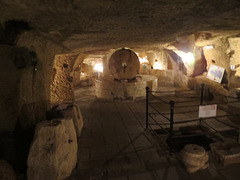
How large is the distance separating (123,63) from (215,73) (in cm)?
424

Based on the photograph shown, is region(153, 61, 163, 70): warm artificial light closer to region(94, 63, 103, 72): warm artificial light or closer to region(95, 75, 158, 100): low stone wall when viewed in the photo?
region(94, 63, 103, 72): warm artificial light

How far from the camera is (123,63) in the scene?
7.41 metres

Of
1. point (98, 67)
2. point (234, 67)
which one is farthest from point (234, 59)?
point (98, 67)

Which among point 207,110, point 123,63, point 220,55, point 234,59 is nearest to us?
point 207,110

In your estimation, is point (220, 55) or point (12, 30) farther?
point (220, 55)

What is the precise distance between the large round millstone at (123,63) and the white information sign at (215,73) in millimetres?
3493

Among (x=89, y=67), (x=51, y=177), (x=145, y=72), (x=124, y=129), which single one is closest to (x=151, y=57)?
(x=145, y=72)

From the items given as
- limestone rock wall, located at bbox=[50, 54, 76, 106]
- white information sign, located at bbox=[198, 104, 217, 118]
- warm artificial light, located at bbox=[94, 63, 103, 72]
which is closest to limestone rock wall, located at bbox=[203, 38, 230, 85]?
white information sign, located at bbox=[198, 104, 217, 118]

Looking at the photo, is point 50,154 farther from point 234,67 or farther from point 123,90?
point 234,67

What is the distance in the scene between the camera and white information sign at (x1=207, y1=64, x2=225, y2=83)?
6.42 meters

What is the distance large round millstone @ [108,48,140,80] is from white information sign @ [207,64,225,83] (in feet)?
11.5

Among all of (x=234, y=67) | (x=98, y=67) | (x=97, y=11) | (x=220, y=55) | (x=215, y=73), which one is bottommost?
(x=215, y=73)

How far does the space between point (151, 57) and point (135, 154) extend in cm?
1455

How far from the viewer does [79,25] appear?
237 cm
